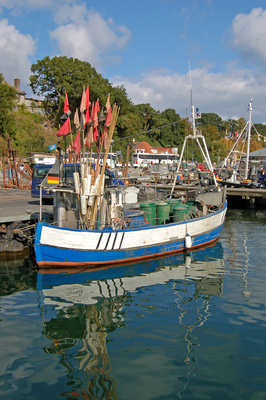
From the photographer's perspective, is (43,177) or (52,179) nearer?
(52,179)

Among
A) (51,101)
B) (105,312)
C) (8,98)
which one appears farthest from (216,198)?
(51,101)

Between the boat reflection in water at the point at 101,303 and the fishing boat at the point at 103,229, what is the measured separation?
458 millimetres

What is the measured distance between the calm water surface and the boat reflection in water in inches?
1.1

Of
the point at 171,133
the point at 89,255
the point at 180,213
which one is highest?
the point at 171,133

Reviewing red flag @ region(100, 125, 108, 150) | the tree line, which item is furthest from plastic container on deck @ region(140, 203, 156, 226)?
the tree line

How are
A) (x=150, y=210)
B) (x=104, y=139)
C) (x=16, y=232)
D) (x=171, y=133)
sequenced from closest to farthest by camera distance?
(x=104, y=139), (x=16, y=232), (x=150, y=210), (x=171, y=133)

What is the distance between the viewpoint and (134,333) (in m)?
8.20

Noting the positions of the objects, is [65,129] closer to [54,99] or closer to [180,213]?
[180,213]

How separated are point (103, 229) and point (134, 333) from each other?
5457mm

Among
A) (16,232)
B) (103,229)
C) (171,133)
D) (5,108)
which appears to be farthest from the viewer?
(171,133)

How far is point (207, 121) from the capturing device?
504 ft

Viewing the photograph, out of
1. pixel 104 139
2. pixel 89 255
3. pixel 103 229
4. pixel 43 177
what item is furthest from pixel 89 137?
pixel 43 177

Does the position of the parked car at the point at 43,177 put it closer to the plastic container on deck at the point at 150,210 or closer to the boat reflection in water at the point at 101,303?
the plastic container on deck at the point at 150,210

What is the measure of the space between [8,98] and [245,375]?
46.2 metres
